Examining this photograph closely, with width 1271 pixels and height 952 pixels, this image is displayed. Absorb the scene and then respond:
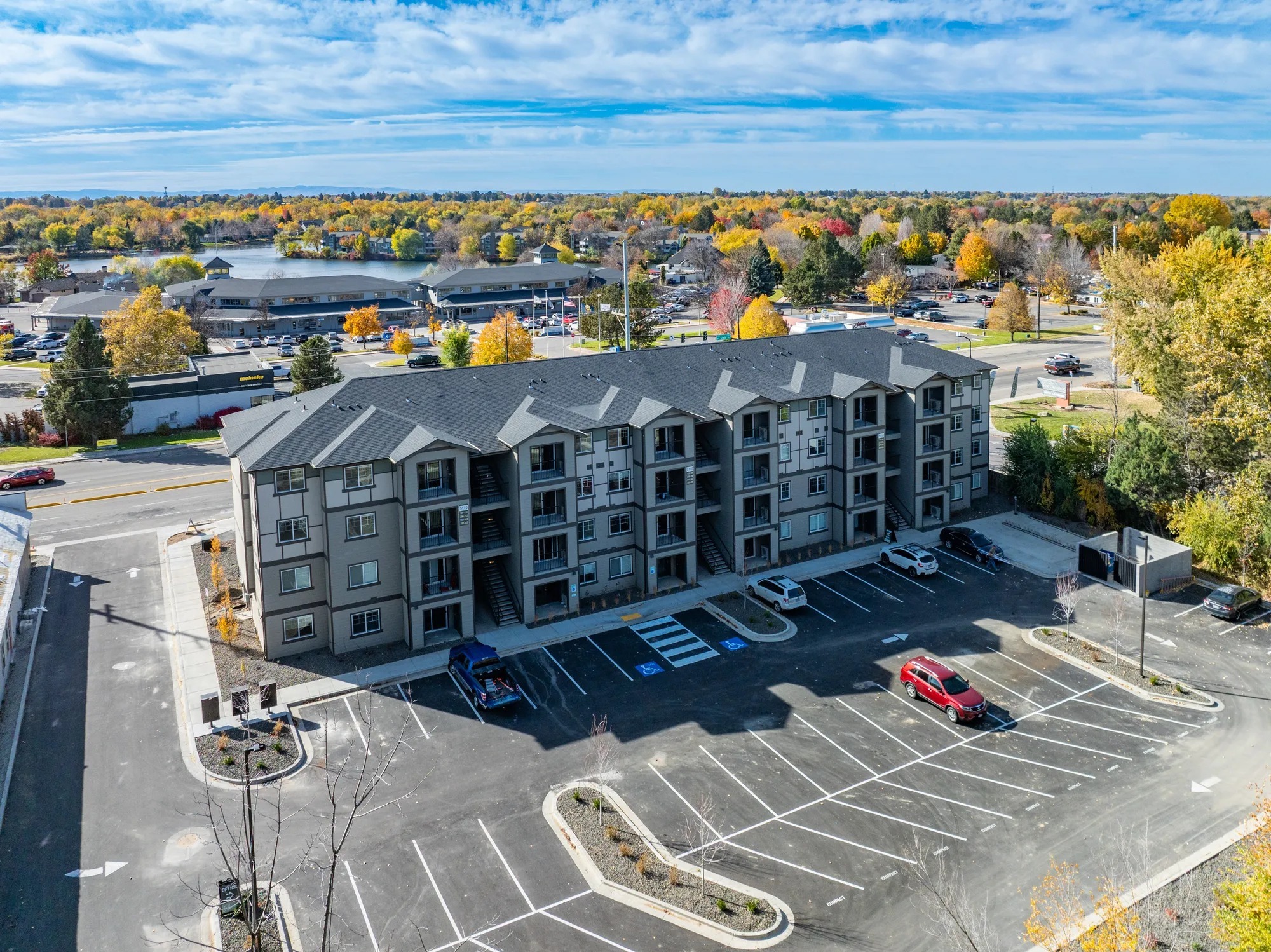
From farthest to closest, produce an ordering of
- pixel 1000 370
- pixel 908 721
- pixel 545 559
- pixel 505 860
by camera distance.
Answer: pixel 1000 370
pixel 545 559
pixel 908 721
pixel 505 860

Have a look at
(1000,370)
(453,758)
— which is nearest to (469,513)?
(453,758)

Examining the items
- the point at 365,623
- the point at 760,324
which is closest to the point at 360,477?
the point at 365,623

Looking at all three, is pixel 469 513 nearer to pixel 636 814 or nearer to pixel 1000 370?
pixel 636 814

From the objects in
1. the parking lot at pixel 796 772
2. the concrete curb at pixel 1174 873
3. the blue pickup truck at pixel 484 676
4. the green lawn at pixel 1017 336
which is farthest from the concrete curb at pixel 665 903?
the green lawn at pixel 1017 336

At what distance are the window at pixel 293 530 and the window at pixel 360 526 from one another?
6.05ft

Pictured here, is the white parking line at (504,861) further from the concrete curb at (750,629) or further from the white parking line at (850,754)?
the concrete curb at (750,629)

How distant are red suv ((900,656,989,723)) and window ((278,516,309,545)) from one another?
27081mm

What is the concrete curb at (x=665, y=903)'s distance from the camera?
25625 millimetres

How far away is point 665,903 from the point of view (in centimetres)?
2675

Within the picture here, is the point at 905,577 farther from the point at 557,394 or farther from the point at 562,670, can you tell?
the point at 557,394

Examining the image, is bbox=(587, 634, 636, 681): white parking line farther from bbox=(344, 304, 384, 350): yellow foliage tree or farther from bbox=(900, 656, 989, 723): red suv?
bbox=(344, 304, 384, 350): yellow foliage tree

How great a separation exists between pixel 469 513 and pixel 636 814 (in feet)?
56.0

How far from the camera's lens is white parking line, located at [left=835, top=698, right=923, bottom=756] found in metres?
34.7

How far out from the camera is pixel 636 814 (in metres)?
30.8
